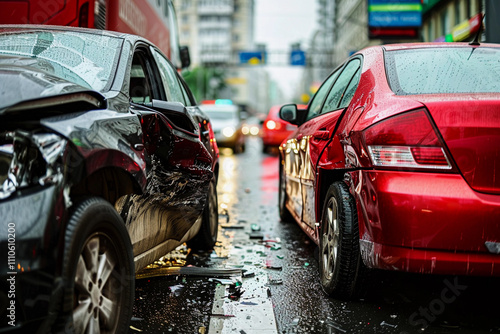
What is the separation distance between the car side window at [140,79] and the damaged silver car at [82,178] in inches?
0.7

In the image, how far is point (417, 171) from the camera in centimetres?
329

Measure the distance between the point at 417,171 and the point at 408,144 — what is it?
15 centimetres

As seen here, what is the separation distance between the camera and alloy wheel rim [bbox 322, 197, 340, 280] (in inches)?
155

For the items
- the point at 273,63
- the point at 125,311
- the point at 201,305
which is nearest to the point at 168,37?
the point at 201,305

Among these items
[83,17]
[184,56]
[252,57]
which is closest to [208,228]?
[83,17]

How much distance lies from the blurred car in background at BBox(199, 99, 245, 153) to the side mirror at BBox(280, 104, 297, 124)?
15946mm

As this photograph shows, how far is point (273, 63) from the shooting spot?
62.8 metres

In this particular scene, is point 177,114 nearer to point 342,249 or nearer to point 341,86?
point 342,249

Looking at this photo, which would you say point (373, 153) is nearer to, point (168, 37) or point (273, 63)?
point (168, 37)

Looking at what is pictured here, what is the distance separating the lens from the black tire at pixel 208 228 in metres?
5.45

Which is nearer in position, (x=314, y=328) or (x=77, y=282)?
(x=77, y=282)

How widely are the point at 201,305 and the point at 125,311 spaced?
1042mm

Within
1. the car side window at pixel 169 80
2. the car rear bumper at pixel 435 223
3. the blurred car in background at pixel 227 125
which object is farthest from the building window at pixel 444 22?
the car rear bumper at pixel 435 223

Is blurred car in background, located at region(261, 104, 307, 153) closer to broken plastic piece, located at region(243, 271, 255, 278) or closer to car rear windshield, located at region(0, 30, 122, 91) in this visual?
broken plastic piece, located at region(243, 271, 255, 278)
